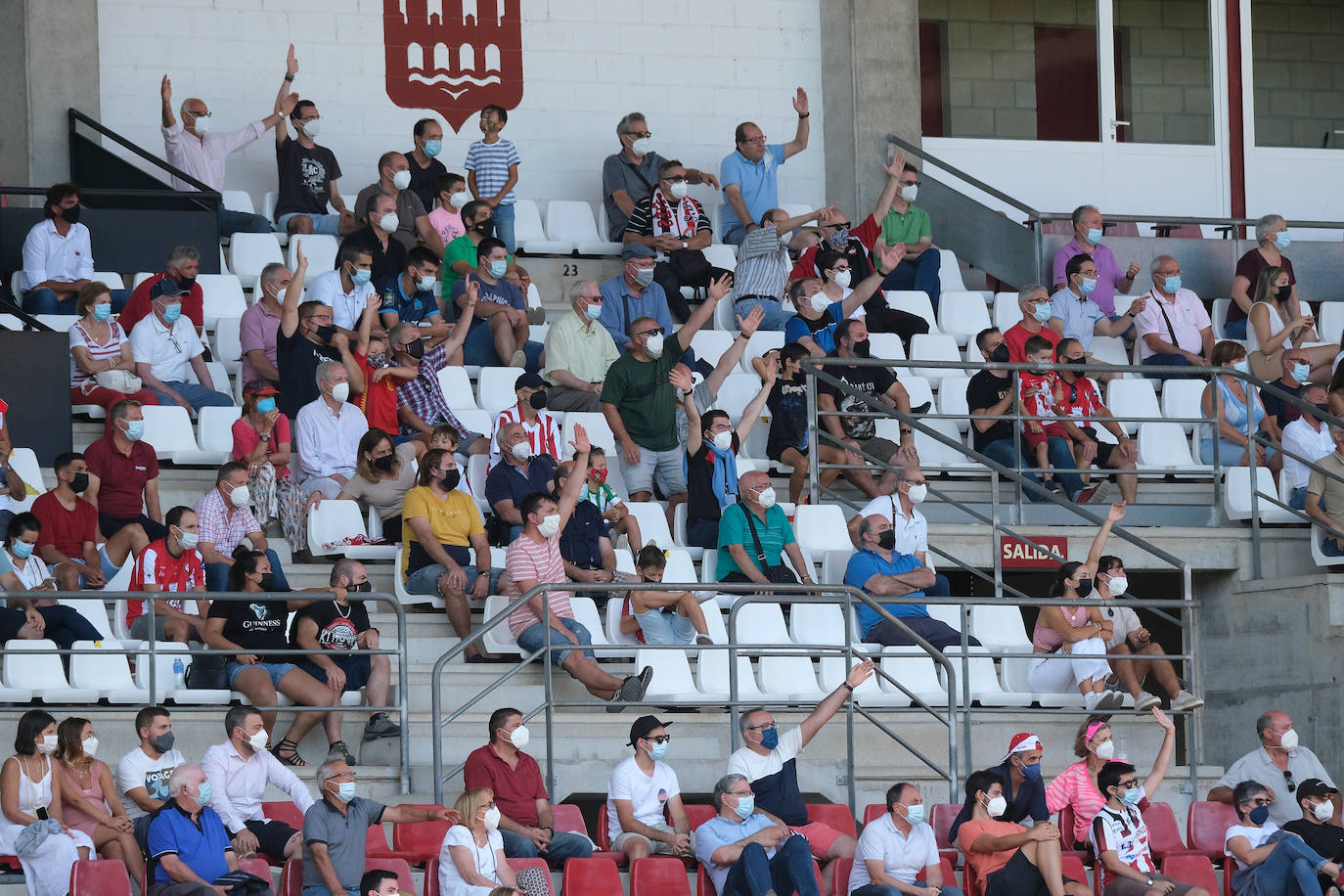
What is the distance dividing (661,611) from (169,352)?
383cm

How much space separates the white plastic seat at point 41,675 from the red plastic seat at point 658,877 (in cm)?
278

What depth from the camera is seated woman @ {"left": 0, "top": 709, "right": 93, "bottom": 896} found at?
9680mm

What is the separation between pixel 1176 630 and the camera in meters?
16.6

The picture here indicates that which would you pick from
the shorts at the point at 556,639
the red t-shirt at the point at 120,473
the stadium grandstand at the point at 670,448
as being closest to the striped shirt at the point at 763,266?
the stadium grandstand at the point at 670,448

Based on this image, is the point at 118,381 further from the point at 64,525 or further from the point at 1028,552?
the point at 1028,552

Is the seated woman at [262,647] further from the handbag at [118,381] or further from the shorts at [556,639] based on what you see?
the handbag at [118,381]

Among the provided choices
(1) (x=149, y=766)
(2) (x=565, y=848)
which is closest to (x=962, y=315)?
(2) (x=565, y=848)

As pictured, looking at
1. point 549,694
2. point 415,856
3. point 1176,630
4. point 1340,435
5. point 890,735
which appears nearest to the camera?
point 415,856

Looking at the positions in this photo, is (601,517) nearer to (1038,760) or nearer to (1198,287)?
(1038,760)

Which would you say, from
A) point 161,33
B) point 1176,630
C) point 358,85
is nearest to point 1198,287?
point 1176,630

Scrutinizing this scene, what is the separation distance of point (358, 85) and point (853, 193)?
389cm

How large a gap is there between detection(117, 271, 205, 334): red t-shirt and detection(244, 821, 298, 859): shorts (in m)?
4.59

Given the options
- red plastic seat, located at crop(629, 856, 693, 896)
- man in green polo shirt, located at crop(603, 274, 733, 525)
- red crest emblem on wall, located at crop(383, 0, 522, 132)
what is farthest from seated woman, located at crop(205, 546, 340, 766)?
red crest emblem on wall, located at crop(383, 0, 522, 132)

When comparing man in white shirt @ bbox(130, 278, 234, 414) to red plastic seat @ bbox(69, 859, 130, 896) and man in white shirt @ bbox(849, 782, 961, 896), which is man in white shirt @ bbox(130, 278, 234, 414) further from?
man in white shirt @ bbox(849, 782, 961, 896)
